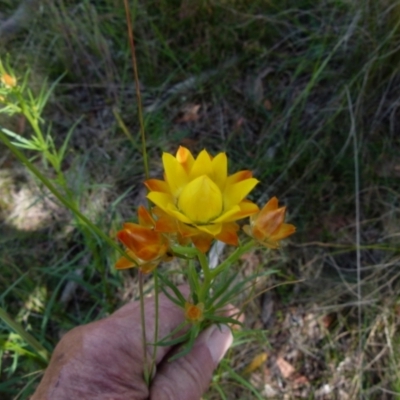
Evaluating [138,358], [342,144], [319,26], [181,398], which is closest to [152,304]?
[138,358]

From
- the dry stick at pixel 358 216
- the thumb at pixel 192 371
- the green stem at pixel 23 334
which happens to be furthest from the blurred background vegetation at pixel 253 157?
the thumb at pixel 192 371

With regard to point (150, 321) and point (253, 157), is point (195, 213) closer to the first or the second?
point (150, 321)

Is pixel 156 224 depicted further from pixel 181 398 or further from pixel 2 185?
pixel 2 185

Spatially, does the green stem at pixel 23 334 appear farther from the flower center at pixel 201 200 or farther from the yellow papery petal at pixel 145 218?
the flower center at pixel 201 200

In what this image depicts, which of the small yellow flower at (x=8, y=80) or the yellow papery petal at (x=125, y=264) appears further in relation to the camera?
the small yellow flower at (x=8, y=80)

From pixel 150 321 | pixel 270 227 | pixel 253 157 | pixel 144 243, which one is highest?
pixel 144 243

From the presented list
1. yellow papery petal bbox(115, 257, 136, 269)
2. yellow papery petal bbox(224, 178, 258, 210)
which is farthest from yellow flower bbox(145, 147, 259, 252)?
yellow papery petal bbox(115, 257, 136, 269)

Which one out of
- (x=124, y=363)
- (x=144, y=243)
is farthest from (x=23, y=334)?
(x=144, y=243)

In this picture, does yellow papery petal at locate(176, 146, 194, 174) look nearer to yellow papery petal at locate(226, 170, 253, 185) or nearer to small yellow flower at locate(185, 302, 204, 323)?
yellow papery petal at locate(226, 170, 253, 185)
